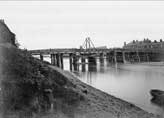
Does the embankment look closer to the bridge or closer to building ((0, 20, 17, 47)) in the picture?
building ((0, 20, 17, 47))

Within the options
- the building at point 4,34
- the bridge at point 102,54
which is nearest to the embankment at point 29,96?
the building at point 4,34

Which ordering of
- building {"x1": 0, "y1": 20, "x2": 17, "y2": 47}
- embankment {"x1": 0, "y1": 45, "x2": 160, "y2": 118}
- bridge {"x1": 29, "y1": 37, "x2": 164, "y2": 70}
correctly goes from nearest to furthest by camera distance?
1. embankment {"x1": 0, "y1": 45, "x2": 160, "y2": 118}
2. building {"x1": 0, "y1": 20, "x2": 17, "y2": 47}
3. bridge {"x1": 29, "y1": 37, "x2": 164, "y2": 70}

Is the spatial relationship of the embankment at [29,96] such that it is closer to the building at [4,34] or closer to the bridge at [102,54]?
the building at [4,34]

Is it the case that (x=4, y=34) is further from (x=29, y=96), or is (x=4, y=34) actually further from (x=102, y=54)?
(x=102, y=54)

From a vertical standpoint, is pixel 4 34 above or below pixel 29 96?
above

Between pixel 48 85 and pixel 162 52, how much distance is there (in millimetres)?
81479

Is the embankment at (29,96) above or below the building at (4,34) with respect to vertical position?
below

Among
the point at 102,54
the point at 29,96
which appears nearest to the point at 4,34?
the point at 29,96

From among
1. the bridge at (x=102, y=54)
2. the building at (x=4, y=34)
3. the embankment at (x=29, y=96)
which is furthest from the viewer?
the bridge at (x=102, y=54)

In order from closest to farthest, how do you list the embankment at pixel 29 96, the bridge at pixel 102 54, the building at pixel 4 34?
the embankment at pixel 29 96 → the building at pixel 4 34 → the bridge at pixel 102 54

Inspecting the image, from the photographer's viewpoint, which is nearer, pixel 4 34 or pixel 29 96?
pixel 29 96

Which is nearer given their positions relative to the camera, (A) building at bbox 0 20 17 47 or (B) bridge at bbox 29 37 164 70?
(A) building at bbox 0 20 17 47

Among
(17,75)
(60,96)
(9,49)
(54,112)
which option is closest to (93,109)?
(60,96)

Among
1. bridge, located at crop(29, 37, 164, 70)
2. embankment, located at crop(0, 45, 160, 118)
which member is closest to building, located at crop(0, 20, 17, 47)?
embankment, located at crop(0, 45, 160, 118)
